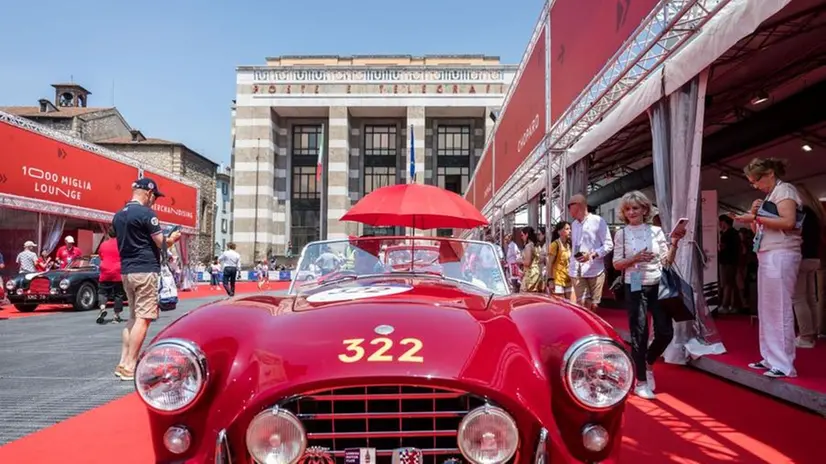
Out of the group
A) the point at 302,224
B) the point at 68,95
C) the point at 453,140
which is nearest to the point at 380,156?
the point at 453,140

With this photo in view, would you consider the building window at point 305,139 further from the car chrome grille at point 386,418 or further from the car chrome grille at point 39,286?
the car chrome grille at point 386,418

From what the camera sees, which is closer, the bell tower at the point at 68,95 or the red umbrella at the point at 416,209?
the red umbrella at the point at 416,209

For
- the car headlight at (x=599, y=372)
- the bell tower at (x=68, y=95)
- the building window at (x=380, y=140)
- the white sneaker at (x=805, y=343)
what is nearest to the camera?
the car headlight at (x=599, y=372)

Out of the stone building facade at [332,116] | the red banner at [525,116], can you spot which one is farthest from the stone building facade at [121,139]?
the red banner at [525,116]

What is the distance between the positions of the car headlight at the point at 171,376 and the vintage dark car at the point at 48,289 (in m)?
11.5

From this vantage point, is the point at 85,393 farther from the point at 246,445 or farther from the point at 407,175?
the point at 407,175

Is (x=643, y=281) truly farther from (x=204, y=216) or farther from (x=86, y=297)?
(x=204, y=216)

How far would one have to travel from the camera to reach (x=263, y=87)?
35750mm

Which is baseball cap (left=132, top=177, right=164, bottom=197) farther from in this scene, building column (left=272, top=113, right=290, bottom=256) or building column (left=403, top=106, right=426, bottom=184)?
building column (left=272, top=113, right=290, bottom=256)

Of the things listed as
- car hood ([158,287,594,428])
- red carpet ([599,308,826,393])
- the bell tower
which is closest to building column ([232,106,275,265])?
the bell tower

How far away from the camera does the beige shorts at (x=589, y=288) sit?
5.46 m

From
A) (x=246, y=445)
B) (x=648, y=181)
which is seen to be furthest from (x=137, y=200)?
(x=648, y=181)

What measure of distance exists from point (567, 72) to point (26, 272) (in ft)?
39.4

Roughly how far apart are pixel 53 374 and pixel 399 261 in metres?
3.63
